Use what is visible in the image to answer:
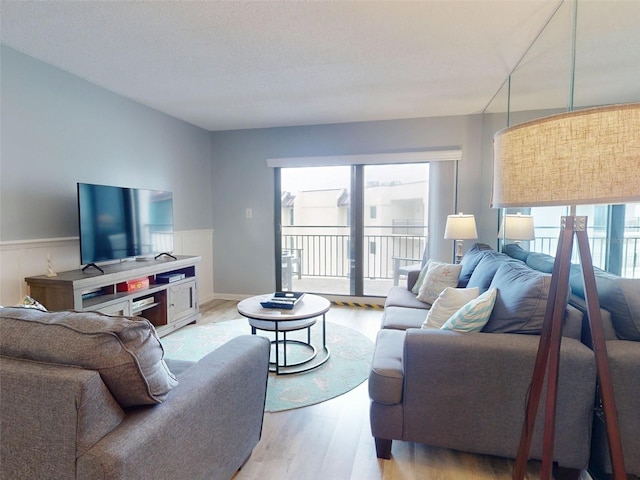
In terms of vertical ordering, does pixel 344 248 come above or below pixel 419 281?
above

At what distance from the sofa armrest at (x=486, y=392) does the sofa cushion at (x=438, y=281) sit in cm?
125

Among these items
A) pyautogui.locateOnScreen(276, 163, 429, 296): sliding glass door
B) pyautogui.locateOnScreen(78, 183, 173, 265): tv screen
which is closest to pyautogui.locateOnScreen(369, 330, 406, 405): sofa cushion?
pyautogui.locateOnScreen(78, 183, 173, 265): tv screen

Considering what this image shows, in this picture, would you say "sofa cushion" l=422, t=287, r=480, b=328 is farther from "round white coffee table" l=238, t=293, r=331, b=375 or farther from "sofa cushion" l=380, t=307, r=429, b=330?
"round white coffee table" l=238, t=293, r=331, b=375

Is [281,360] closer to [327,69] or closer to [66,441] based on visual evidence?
[66,441]

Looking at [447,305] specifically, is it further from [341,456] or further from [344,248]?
[344,248]

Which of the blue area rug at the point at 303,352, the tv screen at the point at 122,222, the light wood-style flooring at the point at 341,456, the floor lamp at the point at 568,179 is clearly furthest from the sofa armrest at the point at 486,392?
the tv screen at the point at 122,222

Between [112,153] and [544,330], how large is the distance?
364 cm

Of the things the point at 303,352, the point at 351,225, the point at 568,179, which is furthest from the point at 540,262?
the point at 351,225

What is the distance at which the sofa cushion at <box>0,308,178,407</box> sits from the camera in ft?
2.97

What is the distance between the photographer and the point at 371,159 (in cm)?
417

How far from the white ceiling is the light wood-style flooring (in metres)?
2.07

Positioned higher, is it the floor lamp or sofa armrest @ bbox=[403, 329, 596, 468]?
the floor lamp

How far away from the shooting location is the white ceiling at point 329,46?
1933mm

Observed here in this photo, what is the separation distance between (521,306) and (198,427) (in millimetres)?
1452
